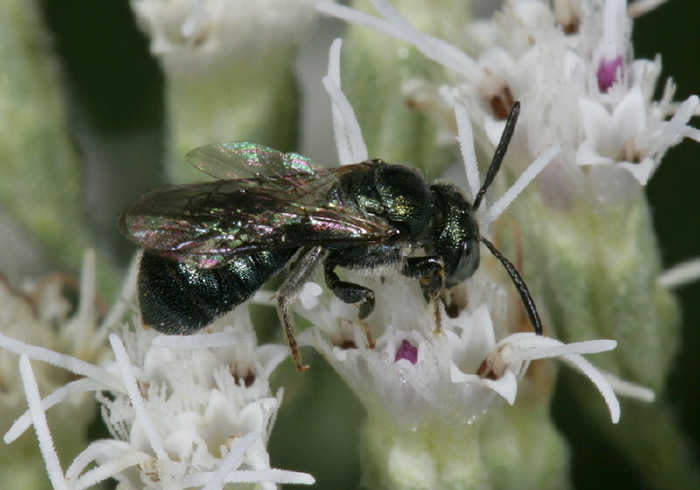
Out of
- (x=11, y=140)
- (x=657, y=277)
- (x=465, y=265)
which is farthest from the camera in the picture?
(x=11, y=140)

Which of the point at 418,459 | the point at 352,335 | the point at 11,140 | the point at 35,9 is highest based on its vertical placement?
the point at 35,9

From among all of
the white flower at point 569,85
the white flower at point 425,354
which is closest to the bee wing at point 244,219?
the white flower at point 425,354

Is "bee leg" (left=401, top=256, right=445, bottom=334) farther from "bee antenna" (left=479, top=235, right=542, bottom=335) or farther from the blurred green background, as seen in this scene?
the blurred green background

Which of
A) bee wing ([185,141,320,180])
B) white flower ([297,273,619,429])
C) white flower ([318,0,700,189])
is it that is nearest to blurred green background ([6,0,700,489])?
white flower ([297,273,619,429])

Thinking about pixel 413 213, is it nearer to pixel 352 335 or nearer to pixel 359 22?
pixel 352 335

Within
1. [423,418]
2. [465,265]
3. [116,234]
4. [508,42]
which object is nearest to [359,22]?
[508,42]

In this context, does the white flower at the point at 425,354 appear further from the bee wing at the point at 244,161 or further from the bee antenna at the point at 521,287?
the bee wing at the point at 244,161

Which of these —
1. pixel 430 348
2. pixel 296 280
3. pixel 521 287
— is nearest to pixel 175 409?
pixel 296 280
